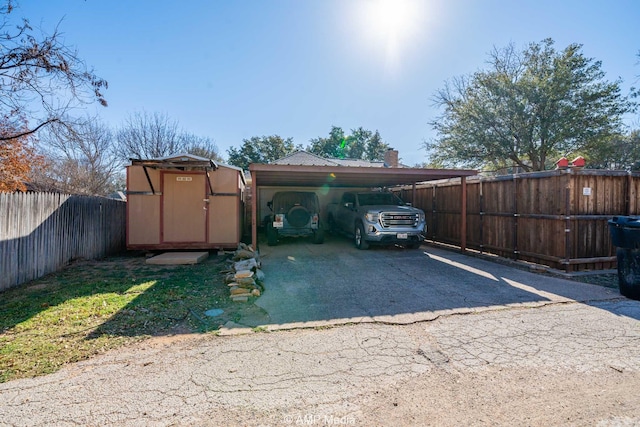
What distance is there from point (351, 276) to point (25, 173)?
480 inches

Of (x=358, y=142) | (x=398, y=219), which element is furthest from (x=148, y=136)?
(x=358, y=142)

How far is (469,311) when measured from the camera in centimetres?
447

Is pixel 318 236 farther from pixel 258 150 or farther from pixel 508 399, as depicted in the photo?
pixel 258 150

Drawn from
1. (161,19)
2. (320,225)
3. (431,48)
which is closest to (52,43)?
(161,19)

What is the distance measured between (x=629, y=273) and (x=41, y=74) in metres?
12.5

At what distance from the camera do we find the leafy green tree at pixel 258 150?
3422 centimetres

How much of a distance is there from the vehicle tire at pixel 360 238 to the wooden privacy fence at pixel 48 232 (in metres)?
7.53

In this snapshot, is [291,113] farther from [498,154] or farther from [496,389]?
[496,389]

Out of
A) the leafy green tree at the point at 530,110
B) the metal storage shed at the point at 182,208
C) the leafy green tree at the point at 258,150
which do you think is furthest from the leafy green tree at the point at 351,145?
the metal storage shed at the point at 182,208

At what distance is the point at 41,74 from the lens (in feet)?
23.4

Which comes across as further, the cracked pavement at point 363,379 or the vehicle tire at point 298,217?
the vehicle tire at point 298,217

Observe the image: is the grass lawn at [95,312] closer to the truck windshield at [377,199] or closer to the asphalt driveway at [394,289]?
the asphalt driveway at [394,289]

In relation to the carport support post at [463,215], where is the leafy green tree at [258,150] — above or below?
above

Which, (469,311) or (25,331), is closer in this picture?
(25,331)
